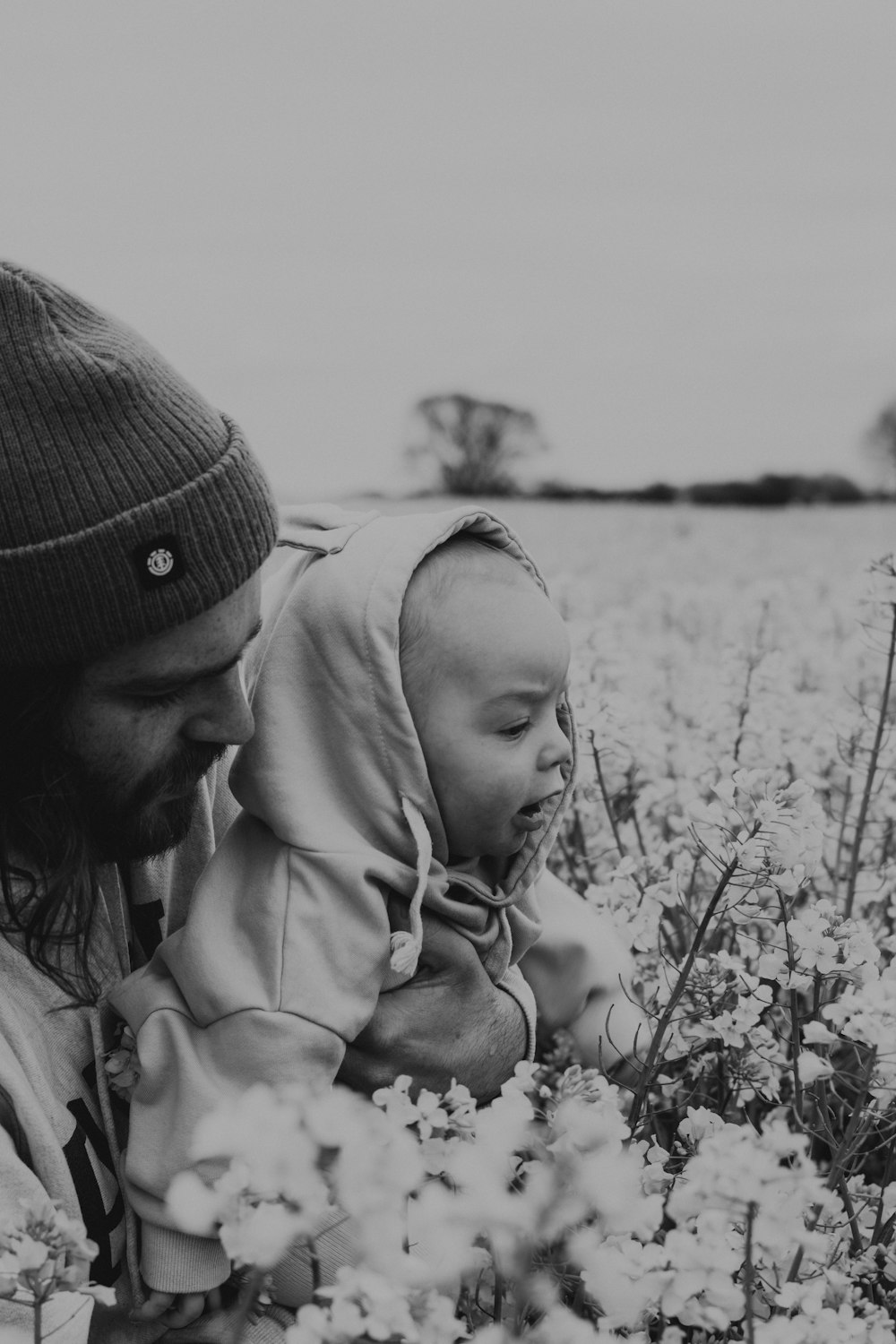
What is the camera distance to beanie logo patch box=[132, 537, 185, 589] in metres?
1.88

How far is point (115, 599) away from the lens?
6.16ft

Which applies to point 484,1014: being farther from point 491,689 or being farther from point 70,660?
point 70,660


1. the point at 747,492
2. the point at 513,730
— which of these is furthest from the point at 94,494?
the point at 747,492

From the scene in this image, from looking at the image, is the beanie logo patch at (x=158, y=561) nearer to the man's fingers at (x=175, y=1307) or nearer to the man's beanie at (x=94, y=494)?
the man's beanie at (x=94, y=494)

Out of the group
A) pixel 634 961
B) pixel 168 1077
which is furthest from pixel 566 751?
pixel 168 1077

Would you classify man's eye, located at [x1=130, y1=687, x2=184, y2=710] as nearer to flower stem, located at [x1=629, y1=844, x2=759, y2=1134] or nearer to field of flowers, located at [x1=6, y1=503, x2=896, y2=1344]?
field of flowers, located at [x1=6, y1=503, x2=896, y2=1344]

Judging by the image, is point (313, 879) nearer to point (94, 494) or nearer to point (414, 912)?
point (414, 912)

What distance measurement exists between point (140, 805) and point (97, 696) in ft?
0.67

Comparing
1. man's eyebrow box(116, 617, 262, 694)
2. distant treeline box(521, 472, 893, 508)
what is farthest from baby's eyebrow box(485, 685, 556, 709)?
distant treeline box(521, 472, 893, 508)

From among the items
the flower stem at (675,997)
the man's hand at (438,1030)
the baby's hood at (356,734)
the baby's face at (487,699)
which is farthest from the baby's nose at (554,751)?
the flower stem at (675,997)

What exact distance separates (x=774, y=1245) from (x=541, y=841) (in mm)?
1061

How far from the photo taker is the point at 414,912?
2012 mm

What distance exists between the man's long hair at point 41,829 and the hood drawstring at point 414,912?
50cm

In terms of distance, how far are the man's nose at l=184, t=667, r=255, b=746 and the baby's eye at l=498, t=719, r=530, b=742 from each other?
410 mm
